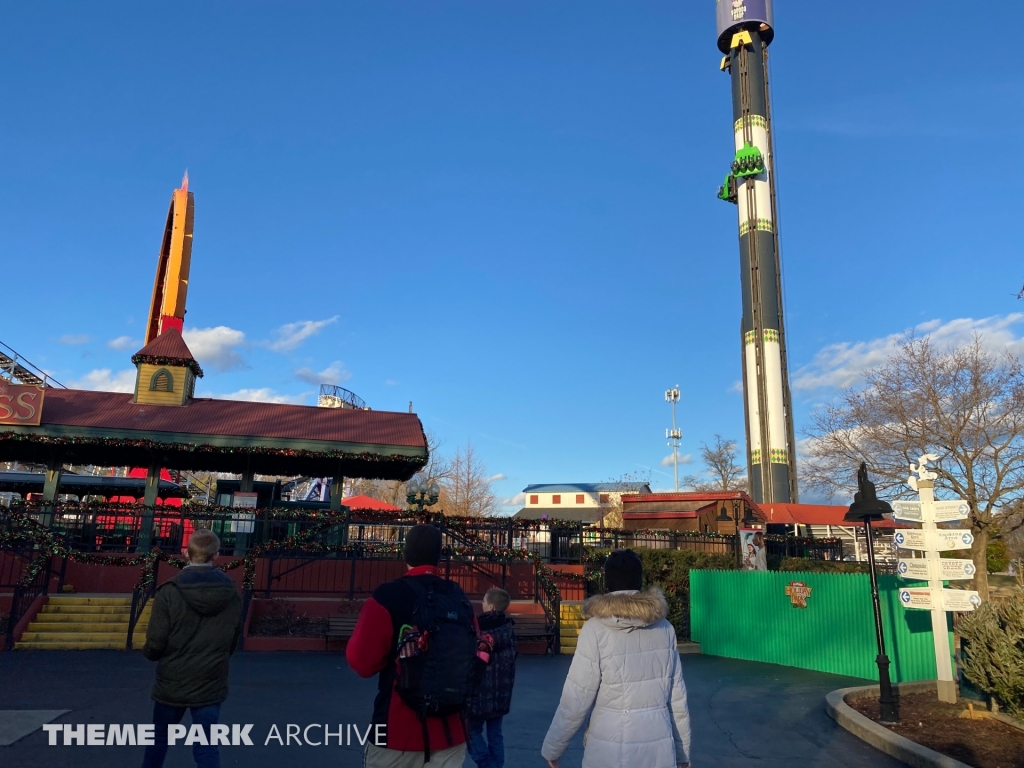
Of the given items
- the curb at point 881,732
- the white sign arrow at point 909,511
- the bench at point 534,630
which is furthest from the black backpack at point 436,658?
the bench at point 534,630

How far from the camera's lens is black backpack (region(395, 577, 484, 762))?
10.4ft

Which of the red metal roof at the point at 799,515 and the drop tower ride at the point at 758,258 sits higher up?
the drop tower ride at the point at 758,258

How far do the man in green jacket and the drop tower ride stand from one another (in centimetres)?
4757

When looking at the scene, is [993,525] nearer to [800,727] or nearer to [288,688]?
[800,727]

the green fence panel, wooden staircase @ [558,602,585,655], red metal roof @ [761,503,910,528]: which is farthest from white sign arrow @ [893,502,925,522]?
red metal roof @ [761,503,910,528]

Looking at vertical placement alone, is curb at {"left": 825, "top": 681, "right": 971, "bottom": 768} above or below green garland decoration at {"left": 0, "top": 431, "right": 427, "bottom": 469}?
below

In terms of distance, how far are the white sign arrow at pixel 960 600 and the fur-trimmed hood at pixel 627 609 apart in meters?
8.26

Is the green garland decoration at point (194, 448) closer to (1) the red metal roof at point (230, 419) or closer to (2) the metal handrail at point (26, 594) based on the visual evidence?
(1) the red metal roof at point (230, 419)

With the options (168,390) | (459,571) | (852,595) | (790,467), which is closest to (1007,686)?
(852,595)

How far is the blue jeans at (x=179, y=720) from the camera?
4492 millimetres

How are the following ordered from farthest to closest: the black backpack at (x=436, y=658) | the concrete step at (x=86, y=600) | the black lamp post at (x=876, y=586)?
the concrete step at (x=86, y=600) < the black lamp post at (x=876, y=586) < the black backpack at (x=436, y=658)

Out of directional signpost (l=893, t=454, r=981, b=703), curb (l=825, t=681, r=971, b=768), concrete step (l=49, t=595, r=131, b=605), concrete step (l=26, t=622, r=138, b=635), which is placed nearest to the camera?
curb (l=825, t=681, r=971, b=768)

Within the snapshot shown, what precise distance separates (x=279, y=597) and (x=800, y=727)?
1069 cm

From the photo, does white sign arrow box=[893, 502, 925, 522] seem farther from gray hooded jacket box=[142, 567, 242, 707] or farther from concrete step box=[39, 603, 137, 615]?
concrete step box=[39, 603, 137, 615]
